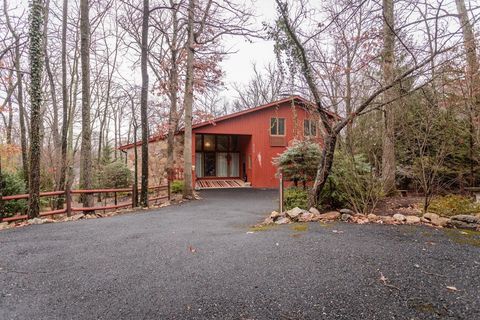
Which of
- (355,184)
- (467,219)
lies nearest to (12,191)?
(355,184)

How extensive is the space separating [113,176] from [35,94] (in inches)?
335

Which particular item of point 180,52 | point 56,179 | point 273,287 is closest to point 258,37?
point 180,52

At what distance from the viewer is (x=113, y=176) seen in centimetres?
1418

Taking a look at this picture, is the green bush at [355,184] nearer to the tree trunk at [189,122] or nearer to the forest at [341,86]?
the forest at [341,86]

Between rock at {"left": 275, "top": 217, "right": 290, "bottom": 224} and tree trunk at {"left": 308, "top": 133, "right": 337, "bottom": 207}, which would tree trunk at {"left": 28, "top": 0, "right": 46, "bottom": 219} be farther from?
tree trunk at {"left": 308, "top": 133, "right": 337, "bottom": 207}

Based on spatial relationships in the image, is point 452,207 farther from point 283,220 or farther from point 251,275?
point 251,275

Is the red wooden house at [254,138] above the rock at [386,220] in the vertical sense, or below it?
above

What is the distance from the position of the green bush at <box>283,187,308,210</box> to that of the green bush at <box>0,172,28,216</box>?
8023 millimetres

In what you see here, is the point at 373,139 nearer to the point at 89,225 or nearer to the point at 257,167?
the point at 89,225

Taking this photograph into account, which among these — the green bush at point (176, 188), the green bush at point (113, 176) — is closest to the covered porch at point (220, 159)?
the green bush at point (113, 176)

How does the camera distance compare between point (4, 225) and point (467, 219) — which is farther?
point (4, 225)

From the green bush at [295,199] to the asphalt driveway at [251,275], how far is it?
2299mm

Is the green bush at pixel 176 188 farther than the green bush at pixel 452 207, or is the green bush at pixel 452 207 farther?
the green bush at pixel 176 188

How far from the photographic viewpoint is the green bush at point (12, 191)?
750cm
